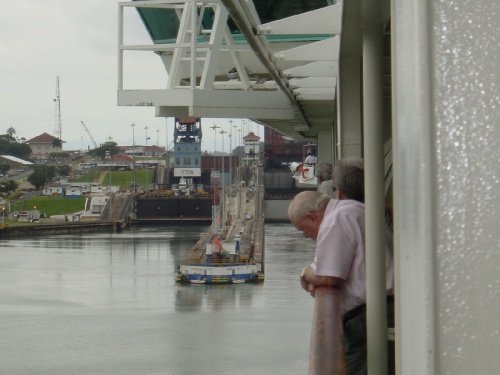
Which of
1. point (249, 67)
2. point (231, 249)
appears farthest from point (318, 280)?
point (231, 249)

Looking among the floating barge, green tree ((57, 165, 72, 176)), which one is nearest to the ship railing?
the floating barge

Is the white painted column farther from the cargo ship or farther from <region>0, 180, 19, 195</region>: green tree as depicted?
<region>0, 180, 19, 195</region>: green tree

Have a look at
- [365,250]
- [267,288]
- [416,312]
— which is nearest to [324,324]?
[365,250]

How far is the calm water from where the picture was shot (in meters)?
18.6

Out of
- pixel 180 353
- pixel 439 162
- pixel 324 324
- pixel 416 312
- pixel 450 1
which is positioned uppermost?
pixel 450 1

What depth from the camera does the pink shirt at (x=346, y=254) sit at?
5.86ft

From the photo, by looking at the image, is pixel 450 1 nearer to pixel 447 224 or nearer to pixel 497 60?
pixel 497 60

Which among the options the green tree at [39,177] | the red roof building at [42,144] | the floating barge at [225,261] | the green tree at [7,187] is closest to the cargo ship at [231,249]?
the floating barge at [225,261]

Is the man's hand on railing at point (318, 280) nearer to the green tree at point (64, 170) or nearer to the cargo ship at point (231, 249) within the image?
the cargo ship at point (231, 249)

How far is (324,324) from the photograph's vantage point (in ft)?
4.60

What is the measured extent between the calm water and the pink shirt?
15.8 meters

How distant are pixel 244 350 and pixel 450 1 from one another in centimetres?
1873

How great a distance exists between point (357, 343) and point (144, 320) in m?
21.3

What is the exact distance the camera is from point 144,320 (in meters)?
22.7
